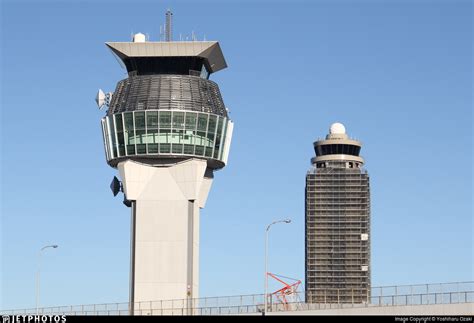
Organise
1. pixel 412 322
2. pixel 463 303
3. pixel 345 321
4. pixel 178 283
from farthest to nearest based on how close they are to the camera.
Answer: pixel 178 283
pixel 463 303
pixel 412 322
pixel 345 321

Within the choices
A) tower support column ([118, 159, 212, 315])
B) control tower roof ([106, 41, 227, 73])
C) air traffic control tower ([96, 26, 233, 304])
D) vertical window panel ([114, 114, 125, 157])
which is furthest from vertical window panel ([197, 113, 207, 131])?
vertical window panel ([114, 114, 125, 157])

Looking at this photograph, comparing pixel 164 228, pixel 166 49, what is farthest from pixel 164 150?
pixel 166 49

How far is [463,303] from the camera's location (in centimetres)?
9956

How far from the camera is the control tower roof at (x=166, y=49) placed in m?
160

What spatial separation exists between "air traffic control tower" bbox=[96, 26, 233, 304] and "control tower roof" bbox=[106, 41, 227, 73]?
15 centimetres

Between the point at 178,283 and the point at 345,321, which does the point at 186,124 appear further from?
the point at 345,321

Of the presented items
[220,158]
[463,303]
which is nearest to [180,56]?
[220,158]

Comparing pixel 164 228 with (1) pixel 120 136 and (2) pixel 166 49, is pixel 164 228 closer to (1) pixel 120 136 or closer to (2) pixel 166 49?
(1) pixel 120 136

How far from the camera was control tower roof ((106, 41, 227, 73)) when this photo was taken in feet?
524

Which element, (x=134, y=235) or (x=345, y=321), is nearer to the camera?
(x=345, y=321)

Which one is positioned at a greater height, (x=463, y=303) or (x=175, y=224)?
(x=175, y=224)

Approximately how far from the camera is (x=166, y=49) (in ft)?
526

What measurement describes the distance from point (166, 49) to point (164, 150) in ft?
52.7

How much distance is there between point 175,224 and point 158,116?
652 inches
